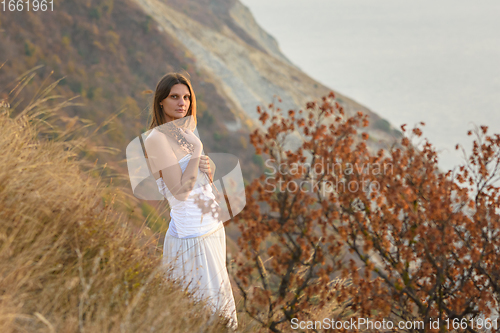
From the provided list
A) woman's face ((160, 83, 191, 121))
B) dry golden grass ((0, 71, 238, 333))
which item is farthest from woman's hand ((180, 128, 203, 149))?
dry golden grass ((0, 71, 238, 333))

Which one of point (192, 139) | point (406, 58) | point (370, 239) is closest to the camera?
point (370, 239)

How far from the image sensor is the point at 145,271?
2.53 metres

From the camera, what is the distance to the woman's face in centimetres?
333

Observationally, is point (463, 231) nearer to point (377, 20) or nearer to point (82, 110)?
point (82, 110)

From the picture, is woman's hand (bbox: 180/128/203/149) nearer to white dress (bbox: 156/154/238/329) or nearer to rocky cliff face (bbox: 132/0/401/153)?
white dress (bbox: 156/154/238/329)

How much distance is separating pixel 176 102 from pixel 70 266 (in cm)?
165

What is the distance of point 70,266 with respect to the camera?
2.22 metres

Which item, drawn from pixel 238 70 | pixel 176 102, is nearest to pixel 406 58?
pixel 238 70

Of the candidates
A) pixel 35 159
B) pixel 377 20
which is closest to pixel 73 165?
pixel 35 159

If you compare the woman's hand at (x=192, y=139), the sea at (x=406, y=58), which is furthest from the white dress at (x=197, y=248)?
the sea at (x=406, y=58)

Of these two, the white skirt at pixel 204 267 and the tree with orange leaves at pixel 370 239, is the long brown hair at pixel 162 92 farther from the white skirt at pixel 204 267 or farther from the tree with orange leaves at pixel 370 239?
the tree with orange leaves at pixel 370 239

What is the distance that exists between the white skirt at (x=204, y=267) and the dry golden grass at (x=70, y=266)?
260mm

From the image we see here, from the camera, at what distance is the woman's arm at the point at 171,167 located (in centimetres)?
296

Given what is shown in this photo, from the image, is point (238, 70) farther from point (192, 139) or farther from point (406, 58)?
point (406, 58)
